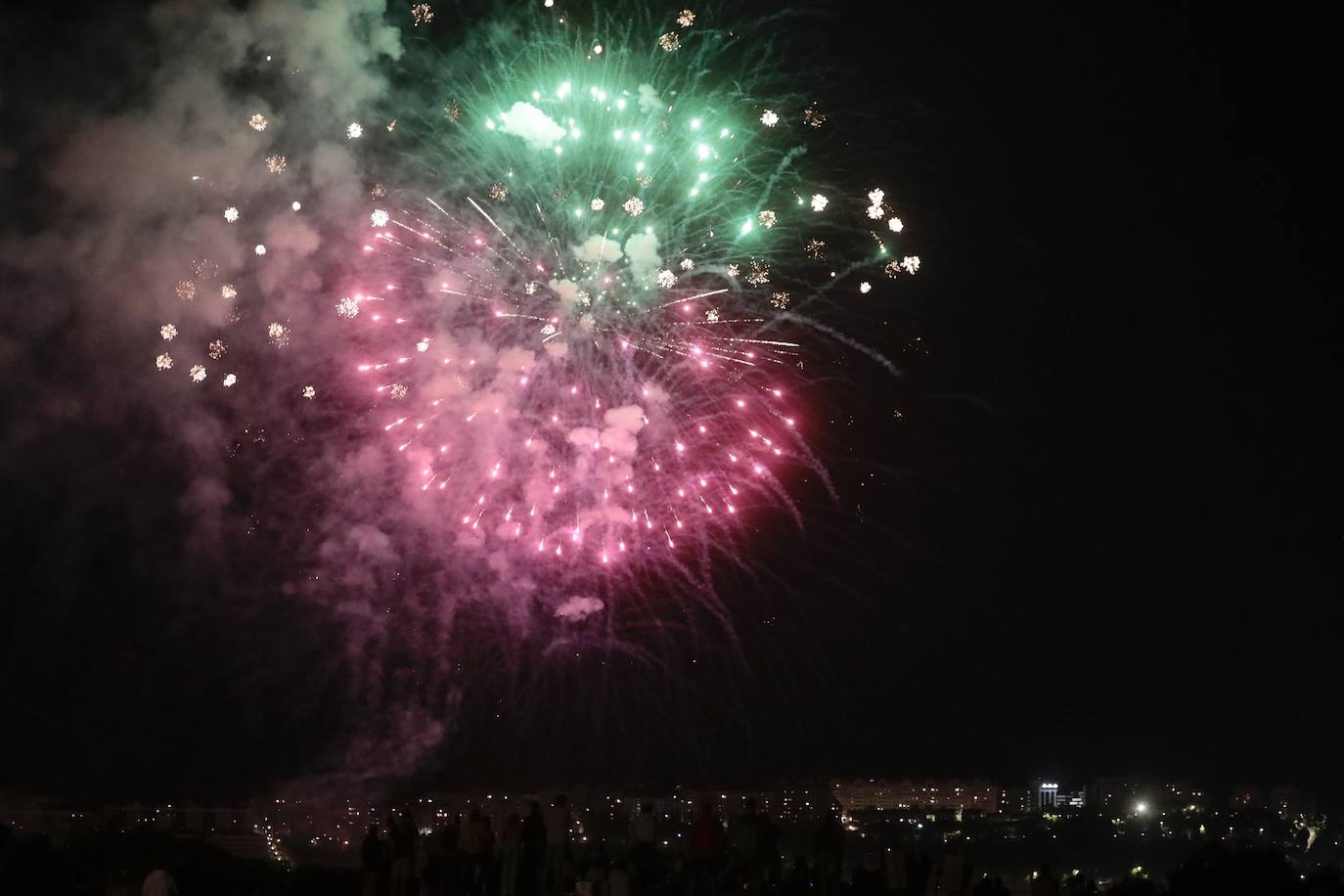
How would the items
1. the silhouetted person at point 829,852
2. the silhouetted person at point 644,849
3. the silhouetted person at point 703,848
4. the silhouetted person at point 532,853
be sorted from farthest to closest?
the silhouetted person at point 644,849 < the silhouetted person at point 829,852 < the silhouetted person at point 532,853 < the silhouetted person at point 703,848

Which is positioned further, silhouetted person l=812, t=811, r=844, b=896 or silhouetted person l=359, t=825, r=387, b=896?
silhouetted person l=359, t=825, r=387, b=896

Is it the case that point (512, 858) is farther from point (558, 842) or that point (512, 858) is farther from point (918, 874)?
point (918, 874)

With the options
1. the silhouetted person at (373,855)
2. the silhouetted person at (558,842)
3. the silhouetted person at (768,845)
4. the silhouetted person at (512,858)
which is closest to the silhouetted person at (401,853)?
the silhouetted person at (373,855)

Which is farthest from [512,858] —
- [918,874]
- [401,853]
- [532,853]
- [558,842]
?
[918,874]

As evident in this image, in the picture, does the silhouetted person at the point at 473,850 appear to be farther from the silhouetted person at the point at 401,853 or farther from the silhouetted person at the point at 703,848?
the silhouetted person at the point at 703,848

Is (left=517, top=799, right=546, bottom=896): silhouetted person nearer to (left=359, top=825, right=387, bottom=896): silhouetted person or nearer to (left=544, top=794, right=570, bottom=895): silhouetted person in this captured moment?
(left=544, top=794, right=570, bottom=895): silhouetted person

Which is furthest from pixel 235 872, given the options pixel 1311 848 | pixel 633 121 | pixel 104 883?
pixel 1311 848

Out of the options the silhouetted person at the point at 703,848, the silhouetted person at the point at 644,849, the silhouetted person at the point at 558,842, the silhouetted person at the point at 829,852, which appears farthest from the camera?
the silhouetted person at the point at 644,849

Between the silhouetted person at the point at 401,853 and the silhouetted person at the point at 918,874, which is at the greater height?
the silhouetted person at the point at 401,853

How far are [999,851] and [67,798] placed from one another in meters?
34.4

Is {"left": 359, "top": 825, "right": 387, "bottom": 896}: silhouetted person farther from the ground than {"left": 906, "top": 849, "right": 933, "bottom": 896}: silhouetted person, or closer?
farther from the ground

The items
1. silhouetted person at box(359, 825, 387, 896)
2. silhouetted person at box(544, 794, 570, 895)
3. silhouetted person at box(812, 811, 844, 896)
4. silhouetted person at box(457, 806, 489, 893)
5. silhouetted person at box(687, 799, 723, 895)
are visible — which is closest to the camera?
silhouetted person at box(687, 799, 723, 895)

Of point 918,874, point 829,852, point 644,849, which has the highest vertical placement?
point 644,849

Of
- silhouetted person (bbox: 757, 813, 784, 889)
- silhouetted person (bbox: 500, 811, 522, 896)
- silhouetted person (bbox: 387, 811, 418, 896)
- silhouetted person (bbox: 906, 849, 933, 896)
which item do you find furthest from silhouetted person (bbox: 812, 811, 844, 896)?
silhouetted person (bbox: 387, 811, 418, 896)
